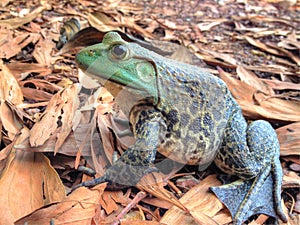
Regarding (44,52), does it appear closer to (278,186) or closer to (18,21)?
(18,21)

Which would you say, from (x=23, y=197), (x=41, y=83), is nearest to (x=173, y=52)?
(x=41, y=83)

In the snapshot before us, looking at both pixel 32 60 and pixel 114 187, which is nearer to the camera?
pixel 114 187

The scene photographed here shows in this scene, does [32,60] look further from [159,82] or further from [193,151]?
[193,151]

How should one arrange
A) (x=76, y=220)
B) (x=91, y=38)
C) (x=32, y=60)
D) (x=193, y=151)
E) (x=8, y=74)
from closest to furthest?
(x=76, y=220)
(x=193, y=151)
(x=8, y=74)
(x=32, y=60)
(x=91, y=38)

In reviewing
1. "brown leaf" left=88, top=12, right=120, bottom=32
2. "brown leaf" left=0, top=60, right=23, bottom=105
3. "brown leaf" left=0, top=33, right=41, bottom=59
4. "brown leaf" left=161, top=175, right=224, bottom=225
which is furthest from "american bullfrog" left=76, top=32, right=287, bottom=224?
"brown leaf" left=88, top=12, right=120, bottom=32

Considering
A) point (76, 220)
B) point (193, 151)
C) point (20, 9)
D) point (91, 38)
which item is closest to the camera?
point (76, 220)

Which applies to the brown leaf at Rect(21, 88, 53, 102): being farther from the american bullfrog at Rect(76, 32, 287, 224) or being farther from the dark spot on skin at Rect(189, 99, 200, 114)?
the dark spot on skin at Rect(189, 99, 200, 114)

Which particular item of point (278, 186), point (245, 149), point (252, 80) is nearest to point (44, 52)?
point (252, 80)

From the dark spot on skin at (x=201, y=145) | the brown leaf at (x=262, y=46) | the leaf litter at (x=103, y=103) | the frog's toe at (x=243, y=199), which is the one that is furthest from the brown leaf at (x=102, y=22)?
the frog's toe at (x=243, y=199)
